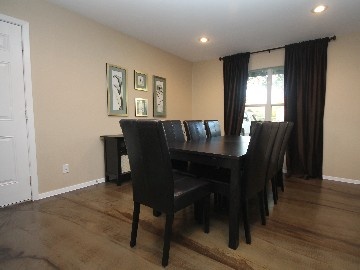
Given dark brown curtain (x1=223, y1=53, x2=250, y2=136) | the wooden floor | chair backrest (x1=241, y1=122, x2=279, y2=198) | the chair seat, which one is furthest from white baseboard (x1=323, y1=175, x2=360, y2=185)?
the chair seat

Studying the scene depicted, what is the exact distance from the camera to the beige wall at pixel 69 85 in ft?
8.07

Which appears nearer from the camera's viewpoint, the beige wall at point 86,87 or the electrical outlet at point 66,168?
the beige wall at point 86,87

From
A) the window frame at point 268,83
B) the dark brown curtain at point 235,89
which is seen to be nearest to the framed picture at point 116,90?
the dark brown curtain at point 235,89

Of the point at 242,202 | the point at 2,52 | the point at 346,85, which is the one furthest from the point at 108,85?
the point at 346,85

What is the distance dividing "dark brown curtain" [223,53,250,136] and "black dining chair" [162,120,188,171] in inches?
78.3

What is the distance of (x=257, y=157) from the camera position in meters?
1.60

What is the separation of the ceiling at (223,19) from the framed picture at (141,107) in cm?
104

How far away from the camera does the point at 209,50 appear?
4.18 meters

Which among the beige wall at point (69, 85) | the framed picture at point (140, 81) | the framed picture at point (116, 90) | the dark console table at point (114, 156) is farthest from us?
the framed picture at point (140, 81)

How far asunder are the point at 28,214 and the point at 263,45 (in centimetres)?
425

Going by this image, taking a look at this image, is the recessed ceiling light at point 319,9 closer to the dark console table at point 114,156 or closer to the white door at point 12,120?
the dark console table at point 114,156

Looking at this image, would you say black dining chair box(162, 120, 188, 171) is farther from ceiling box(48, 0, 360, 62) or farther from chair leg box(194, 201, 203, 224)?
ceiling box(48, 0, 360, 62)

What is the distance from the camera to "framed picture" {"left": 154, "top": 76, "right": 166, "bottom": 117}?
13.3 ft

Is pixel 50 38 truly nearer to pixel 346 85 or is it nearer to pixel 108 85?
pixel 108 85
